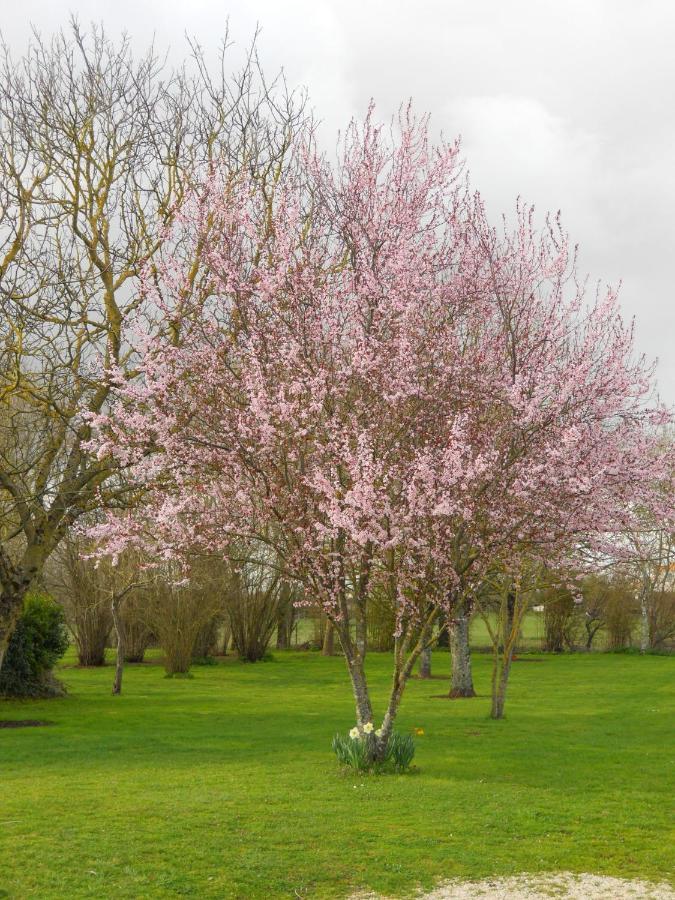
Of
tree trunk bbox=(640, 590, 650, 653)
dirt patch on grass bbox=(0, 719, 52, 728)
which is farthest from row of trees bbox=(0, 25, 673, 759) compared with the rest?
tree trunk bbox=(640, 590, 650, 653)

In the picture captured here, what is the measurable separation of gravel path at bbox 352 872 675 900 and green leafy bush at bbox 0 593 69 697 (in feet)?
48.1

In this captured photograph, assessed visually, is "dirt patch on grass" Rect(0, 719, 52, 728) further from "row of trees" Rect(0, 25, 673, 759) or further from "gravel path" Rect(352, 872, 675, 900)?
"gravel path" Rect(352, 872, 675, 900)

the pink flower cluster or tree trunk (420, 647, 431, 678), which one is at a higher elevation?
the pink flower cluster

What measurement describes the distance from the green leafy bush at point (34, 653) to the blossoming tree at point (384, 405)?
1017 cm

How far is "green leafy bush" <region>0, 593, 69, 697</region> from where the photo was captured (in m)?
19.8

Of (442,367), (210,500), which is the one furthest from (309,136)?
(210,500)

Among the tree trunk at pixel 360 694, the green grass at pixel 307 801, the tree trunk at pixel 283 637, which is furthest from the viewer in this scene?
the tree trunk at pixel 283 637

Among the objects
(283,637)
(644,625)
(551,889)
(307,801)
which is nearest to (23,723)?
(307,801)

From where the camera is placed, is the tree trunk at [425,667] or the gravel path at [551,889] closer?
the gravel path at [551,889]

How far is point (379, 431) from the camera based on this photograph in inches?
395

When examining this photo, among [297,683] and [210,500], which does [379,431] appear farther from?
[297,683]

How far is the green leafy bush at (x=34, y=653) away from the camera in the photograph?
19.8 meters

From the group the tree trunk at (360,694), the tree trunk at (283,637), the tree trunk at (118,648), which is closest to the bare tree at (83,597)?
the tree trunk at (118,648)

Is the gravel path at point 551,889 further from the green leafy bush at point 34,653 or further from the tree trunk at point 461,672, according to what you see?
the green leafy bush at point 34,653
